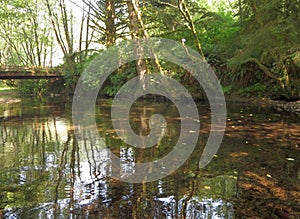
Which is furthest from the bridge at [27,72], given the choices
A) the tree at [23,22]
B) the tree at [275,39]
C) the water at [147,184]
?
the water at [147,184]

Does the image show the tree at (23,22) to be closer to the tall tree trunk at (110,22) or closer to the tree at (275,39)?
the tall tree trunk at (110,22)

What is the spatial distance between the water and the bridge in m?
21.7

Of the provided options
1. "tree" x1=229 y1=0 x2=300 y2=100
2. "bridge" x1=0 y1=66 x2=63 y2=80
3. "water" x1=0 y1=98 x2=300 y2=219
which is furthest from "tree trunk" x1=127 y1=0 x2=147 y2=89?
"bridge" x1=0 y1=66 x2=63 y2=80

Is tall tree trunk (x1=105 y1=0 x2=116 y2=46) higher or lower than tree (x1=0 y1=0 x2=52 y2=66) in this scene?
lower

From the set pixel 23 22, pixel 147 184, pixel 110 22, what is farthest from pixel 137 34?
pixel 23 22

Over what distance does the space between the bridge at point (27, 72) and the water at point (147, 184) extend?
71.3 feet

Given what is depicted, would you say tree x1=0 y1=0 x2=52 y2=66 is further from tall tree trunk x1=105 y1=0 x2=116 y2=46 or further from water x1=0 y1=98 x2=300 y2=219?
water x1=0 y1=98 x2=300 y2=219

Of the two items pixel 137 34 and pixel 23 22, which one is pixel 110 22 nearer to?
pixel 137 34

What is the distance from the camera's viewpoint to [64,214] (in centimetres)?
280

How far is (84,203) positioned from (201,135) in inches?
161

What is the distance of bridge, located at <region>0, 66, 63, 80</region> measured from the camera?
25938 millimetres

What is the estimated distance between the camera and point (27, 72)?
1066 inches

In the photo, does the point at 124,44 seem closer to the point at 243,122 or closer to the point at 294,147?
the point at 243,122

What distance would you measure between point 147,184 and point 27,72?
86.1 ft
